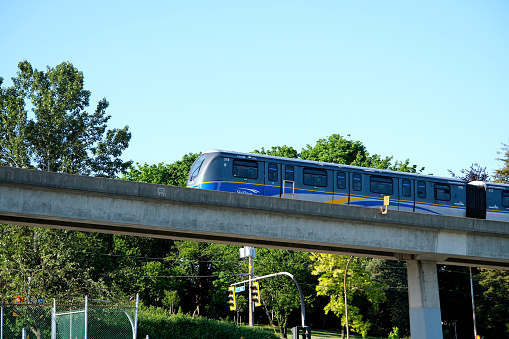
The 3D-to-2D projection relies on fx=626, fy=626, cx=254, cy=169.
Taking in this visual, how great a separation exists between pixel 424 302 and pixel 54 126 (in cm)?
2582

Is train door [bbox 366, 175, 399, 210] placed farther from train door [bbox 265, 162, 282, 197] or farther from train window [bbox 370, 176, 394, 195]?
train door [bbox 265, 162, 282, 197]

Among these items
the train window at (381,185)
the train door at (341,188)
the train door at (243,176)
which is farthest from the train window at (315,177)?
the train window at (381,185)

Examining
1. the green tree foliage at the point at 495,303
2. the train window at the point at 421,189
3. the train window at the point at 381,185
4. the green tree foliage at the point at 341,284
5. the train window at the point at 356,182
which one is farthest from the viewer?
the green tree foliage at the point at 495,303

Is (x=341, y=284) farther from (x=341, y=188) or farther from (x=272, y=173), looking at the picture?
(x=272, y=173)

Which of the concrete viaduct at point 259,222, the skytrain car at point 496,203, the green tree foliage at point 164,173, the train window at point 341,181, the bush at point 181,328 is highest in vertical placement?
the green tree foliage at point 164,173

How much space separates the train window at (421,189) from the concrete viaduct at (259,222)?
14.3 feet

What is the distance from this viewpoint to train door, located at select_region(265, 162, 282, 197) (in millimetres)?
29953

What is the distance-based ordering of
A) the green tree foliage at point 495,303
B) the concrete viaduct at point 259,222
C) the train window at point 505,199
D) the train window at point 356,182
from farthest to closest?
the green tree foliage at point 495,303, the train window at point 505,199, the train window at point 356,182, the concrete viaduct at point 259,222

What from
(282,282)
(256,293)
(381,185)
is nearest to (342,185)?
(381,185)

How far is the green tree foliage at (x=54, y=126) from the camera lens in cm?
3928

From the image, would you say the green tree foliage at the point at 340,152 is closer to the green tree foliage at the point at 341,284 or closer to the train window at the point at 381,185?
the green tree foliage at the point at 341,284

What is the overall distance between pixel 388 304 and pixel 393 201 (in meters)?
31.2

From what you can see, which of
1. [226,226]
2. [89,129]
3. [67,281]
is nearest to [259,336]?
→ [67,281]

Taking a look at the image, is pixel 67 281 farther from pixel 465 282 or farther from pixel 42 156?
pixel 465 282
